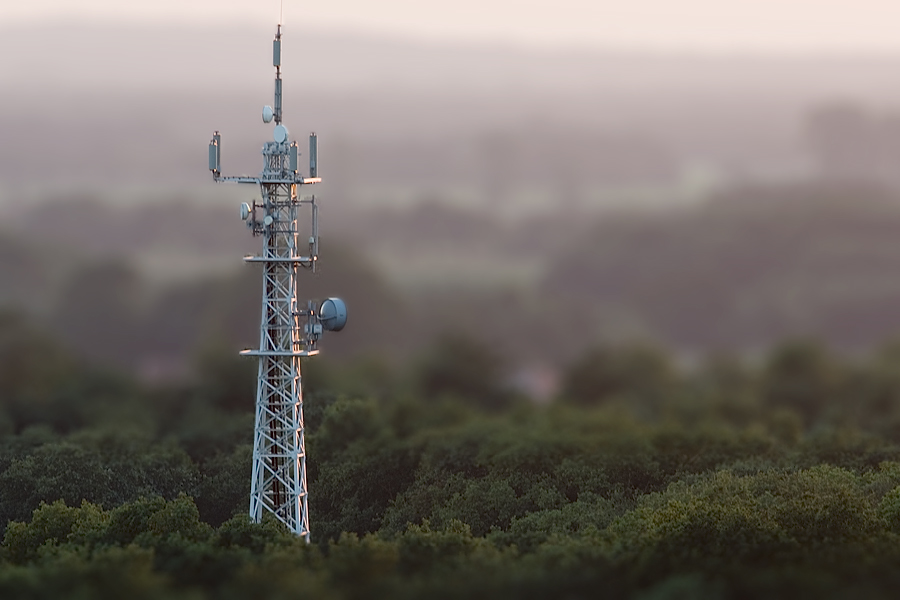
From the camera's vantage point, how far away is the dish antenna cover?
5431cm

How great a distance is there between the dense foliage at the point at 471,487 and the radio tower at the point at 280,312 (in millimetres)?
2445

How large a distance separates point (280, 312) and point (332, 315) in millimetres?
1816

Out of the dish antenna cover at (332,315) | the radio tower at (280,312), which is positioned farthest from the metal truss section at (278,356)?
the dish antenna cover at (332,315)

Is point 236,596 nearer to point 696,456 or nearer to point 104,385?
point 696,456

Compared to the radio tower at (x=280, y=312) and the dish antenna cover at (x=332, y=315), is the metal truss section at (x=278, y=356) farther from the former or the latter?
the dish antenna cover at (x=332, y=315)

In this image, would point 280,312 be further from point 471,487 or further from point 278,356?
point 471,487

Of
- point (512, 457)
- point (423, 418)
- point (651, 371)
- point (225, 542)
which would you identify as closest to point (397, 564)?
point (225, 542)

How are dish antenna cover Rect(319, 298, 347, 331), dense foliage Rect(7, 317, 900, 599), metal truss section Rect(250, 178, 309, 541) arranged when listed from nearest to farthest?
dense foliage Rect(7, 317, 900, 599)
metal truss section Rect(250, 178, 309, 541)
dish antenna cover Rect(319, 298, 347, 331)

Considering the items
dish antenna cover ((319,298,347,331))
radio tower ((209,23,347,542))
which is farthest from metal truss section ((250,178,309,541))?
dish antenna cover ((319,298,347,331))

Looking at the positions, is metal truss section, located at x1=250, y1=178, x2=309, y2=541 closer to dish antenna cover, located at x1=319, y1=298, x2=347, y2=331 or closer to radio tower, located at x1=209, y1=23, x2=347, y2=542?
radio tower, located at x1=209, y1=23, x2=347, y2=542

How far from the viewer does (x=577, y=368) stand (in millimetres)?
100750

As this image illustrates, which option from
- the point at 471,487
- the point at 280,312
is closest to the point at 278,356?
the point at 280,312

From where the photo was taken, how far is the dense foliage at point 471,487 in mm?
43656

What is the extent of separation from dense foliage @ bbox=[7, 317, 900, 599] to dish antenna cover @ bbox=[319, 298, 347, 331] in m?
7.35
